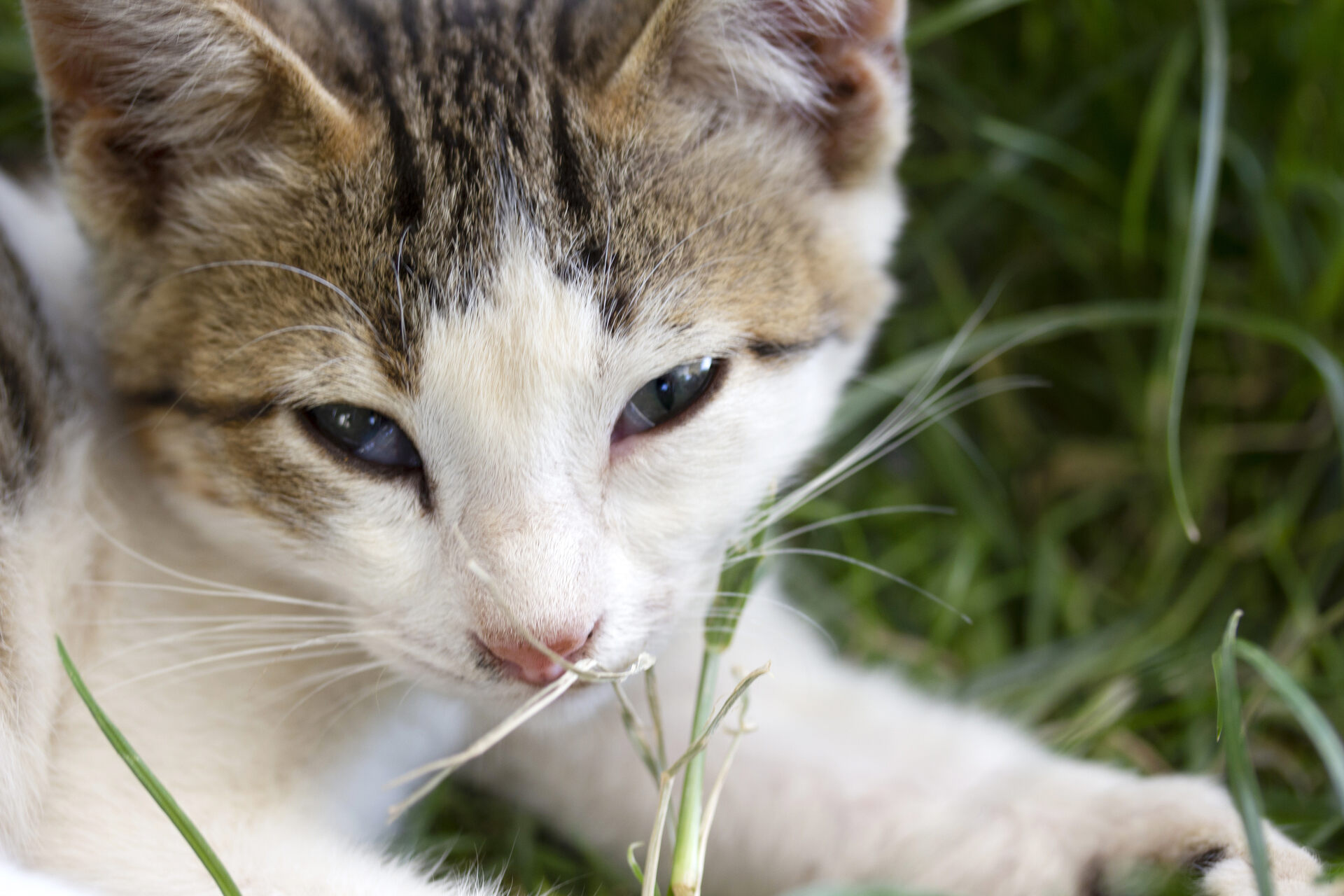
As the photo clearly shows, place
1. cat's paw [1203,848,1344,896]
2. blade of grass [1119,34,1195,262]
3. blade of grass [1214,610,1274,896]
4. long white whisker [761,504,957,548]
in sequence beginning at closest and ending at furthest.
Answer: blade of grass [1214,610,1274,896]
cat's paw [1203,848,1344,896]
long white whisker [761,504,957,548]
blade of grass [1119,34,1195,262]

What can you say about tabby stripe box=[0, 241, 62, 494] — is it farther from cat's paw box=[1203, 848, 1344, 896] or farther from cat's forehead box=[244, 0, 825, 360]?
cat's paw box=[1203, 848, 1344, 896]

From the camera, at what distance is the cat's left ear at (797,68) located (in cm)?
102

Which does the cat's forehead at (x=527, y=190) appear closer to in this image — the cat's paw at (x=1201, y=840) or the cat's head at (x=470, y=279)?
the cat's head at (x=470, y=279)

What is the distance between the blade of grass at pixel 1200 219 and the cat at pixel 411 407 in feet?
1.26

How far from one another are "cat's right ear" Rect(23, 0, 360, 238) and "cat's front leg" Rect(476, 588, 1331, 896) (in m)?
0.68

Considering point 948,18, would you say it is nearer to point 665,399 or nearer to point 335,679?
point 665,399

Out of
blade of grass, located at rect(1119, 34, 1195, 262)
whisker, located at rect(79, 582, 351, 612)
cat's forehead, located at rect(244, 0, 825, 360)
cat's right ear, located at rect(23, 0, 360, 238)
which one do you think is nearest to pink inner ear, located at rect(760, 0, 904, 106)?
cat's forehead, located at rect(244, 0, 825, 360)

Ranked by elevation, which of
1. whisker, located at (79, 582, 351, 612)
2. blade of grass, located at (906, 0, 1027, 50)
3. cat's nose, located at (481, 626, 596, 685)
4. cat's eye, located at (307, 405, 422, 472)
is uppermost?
blade of grass, located at (906, 0, 1027, 50)

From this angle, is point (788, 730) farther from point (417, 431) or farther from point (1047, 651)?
point (417, 431)

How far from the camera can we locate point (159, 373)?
1.08m

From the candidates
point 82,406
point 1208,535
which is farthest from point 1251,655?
point 82,406

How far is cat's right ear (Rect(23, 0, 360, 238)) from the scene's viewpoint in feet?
3.12

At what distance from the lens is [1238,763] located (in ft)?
2.71

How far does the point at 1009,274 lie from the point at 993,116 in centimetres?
27
